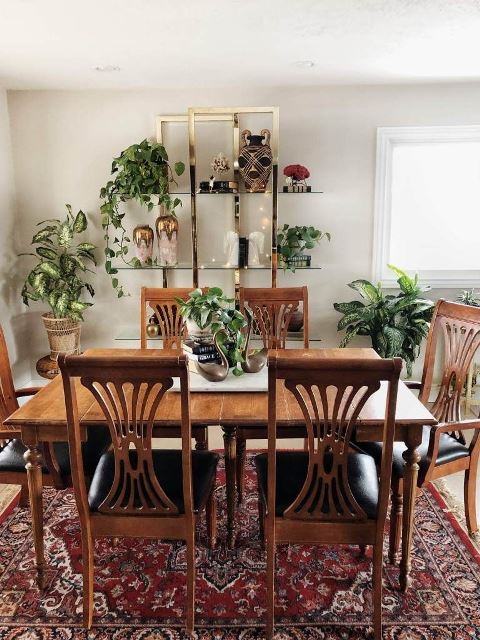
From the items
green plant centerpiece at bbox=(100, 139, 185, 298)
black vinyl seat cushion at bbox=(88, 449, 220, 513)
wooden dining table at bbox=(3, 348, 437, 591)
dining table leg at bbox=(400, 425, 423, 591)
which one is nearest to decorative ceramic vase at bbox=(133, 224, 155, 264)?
green plant centerpiece at bbox=(100, 139, 185, 298)

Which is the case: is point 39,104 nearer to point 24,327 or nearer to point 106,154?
point 106,154

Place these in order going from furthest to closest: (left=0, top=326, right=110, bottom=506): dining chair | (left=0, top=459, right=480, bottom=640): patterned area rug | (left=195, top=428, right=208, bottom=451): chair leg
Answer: (left=195, top=428, right=208, bottom=451): chair leg, (left=0, top=326, right=110, bottom=506): dining chair, (left=0, top=459, right=480, bottom=640): patterned area rug

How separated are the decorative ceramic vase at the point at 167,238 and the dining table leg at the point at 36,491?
2.07 metres

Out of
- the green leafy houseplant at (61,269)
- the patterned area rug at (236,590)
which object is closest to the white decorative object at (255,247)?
the green leafy houseplant at (61,269)

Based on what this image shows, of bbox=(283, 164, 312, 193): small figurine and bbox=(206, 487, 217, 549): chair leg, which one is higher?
bbox=(283, 164, 312, 193): small figurine

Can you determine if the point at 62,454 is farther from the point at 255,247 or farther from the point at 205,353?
the point at 255,247

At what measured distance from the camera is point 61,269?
396cm

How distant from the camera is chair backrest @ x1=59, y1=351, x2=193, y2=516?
1640 mm

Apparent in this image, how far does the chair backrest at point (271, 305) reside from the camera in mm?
3045

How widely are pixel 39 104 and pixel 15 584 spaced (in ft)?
10.9

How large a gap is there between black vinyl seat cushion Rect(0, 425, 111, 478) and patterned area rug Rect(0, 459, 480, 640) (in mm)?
447

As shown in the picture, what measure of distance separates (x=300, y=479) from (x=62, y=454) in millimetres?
1013

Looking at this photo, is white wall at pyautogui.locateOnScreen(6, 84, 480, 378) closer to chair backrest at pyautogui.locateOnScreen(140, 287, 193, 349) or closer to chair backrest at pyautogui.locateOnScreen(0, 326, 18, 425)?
chair backrest at pyautogui.locateOnScreen(140, 287, 193, 349)

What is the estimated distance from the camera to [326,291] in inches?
167
